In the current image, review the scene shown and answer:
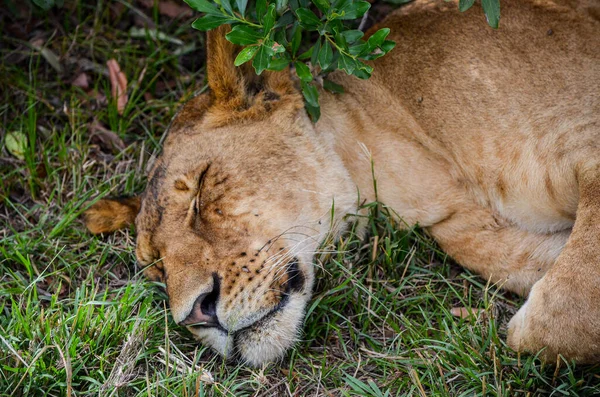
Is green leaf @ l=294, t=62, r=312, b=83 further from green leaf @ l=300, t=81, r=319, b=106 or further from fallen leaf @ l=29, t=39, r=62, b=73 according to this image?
fallen leaf @ l=29, t=39, r=62, b=73

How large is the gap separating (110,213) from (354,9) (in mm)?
1693

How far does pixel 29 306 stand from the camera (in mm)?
3322

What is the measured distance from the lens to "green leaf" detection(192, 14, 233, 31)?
293cm

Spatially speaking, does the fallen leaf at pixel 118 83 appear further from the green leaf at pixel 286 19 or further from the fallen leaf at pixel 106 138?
the green leaf at pixel 286 19

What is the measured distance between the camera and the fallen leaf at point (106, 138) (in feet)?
15.0

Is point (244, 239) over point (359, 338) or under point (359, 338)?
over

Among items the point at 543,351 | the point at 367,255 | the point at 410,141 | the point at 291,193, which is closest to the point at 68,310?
the point at 291,193

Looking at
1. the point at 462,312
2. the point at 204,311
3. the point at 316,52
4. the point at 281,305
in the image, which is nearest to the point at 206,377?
the point at 204,311

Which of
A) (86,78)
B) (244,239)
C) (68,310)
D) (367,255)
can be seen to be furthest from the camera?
(86,78)

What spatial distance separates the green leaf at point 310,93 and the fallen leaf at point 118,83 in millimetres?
1745

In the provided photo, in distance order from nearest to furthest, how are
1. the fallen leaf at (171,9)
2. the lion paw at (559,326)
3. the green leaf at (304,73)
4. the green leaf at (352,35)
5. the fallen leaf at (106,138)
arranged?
the lion paw at (559,326) < the green leaf at (352,35) < the green leaf at (304,73) < the fallen leaf at (106,138) < the fallen leaf at (171,9)

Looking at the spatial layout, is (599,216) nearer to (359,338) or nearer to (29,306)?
(359,338)

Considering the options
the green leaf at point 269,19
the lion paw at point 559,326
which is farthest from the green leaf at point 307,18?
the lion paw at point 559,326

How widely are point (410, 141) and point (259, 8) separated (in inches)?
38.1
